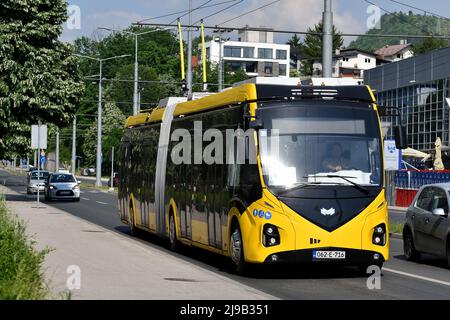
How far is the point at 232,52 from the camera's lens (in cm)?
18925

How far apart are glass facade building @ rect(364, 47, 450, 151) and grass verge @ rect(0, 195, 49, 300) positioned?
60.6 meters

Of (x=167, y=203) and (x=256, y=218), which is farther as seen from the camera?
(x=167, y=203)

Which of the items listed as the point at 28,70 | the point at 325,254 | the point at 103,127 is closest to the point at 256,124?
the point at 325,254

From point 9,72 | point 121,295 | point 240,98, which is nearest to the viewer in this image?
point 121,295

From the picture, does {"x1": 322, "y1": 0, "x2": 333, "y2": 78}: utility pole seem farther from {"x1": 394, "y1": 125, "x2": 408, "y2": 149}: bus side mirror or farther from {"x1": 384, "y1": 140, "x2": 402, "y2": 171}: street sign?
{"x1": 394, "y1": 125, "x2": 408, "y2": 149}: bus side mirror

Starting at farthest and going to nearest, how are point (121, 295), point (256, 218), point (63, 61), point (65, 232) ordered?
point (63, 61) → point (65, 232) → point (256, 218) → point (121, 295)

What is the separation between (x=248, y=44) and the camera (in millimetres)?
190625

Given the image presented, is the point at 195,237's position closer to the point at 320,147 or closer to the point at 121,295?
the point at 320,147

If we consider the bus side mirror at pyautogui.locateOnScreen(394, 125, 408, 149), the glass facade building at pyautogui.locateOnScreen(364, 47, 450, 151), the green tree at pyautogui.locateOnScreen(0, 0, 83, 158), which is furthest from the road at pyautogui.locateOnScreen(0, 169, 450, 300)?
the glass facade building at pyautogui.locateOnScreen(364, 47, 450, 151)

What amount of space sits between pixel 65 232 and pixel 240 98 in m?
9.90

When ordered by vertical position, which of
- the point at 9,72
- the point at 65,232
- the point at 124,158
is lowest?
the point at 65,232

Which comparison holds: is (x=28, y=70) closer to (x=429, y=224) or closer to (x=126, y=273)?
(x=429, y=224)

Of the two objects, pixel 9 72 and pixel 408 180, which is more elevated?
pixel 9 72
